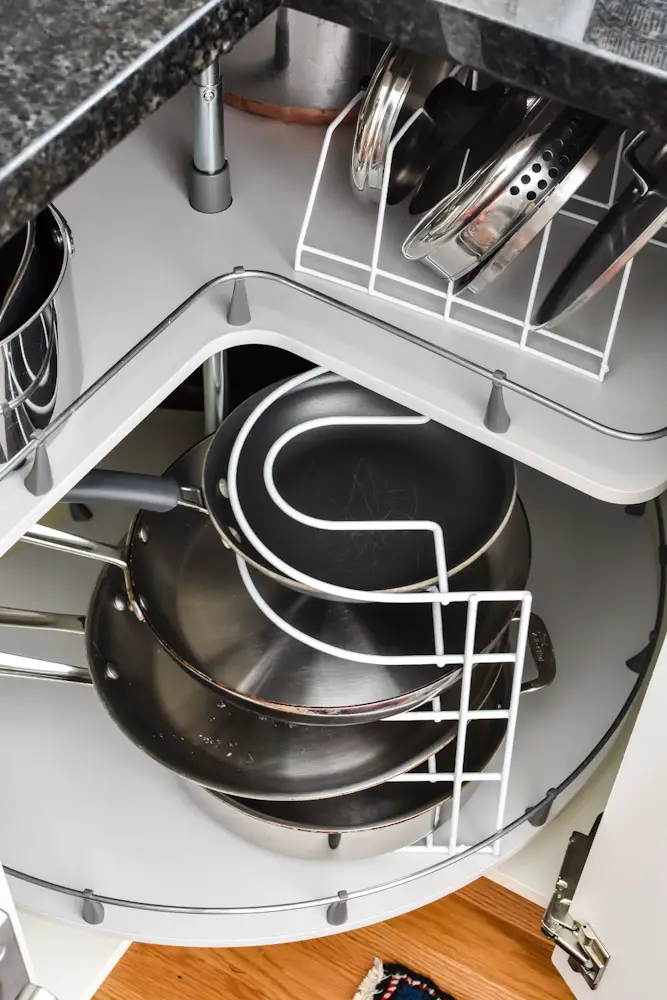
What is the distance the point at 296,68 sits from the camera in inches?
40.9

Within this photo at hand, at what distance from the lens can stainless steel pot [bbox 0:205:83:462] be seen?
2.31 feet

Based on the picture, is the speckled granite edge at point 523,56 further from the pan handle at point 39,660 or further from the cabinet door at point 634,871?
the pan handle at point 39,660

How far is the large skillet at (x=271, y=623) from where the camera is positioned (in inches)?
40.2

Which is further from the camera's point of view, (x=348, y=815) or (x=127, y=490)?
(x=348, y=815)

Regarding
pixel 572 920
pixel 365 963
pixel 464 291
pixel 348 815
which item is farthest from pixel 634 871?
pixel 464 291

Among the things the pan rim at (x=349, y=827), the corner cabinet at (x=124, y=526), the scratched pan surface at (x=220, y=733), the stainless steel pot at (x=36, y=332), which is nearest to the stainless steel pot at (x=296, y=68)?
the corner cabinet at (x=124, y=526)

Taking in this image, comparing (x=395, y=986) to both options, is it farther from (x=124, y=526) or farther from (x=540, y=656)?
(x=124, y=526)

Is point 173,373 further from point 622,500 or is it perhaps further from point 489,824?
point 489,824

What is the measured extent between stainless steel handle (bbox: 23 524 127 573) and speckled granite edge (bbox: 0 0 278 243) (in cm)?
42

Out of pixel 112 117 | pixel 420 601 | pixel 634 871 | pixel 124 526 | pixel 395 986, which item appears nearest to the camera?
pixel 112 117

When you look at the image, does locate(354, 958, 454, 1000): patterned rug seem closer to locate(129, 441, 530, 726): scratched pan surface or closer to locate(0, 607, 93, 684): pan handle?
locate(129, 441, 530, 726): scratched pan surface

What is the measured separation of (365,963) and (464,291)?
0.76m

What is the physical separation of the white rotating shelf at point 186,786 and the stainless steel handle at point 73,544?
252 mm

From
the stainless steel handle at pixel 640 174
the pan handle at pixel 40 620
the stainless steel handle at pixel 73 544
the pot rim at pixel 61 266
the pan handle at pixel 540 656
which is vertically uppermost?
the stainless steel handle at pixel 640 174
